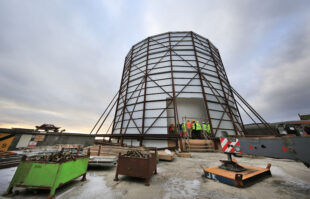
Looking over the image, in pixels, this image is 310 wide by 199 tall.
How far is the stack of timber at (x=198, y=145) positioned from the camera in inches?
306

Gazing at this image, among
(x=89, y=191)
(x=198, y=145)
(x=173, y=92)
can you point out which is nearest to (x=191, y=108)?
(x=173, y=92)

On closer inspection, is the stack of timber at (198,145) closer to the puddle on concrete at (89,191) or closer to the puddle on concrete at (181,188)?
the puddle on concrete at (181,188)

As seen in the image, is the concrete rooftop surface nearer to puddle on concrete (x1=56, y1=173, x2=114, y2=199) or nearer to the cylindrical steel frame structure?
puddle on concrete (x1=56, y1=173, x2=114, y2=199)

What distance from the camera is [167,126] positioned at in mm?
9734

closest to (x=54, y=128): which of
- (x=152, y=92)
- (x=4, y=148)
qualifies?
(x=4, y=148)

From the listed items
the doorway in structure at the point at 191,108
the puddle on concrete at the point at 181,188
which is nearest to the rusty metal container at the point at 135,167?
the puddle on concrete at the point at 181,188

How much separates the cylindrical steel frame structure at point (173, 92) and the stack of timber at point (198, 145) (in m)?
1.47

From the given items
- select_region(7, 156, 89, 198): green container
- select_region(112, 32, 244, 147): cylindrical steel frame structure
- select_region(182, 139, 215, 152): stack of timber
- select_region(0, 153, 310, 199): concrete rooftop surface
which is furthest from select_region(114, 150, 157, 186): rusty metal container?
select_region(112, 32, 244, 147): cylindrical steel frame structure

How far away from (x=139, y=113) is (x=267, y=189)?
9299 mm

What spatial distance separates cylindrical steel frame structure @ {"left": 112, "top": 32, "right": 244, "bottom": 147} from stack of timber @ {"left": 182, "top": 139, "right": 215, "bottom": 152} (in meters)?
1.47

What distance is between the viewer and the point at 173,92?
34.9 feet

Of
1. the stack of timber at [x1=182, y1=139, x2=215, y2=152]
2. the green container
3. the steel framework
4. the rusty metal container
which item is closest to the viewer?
the green container

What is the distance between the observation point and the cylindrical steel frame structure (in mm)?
10148

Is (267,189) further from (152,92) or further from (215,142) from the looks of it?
(152,92)
